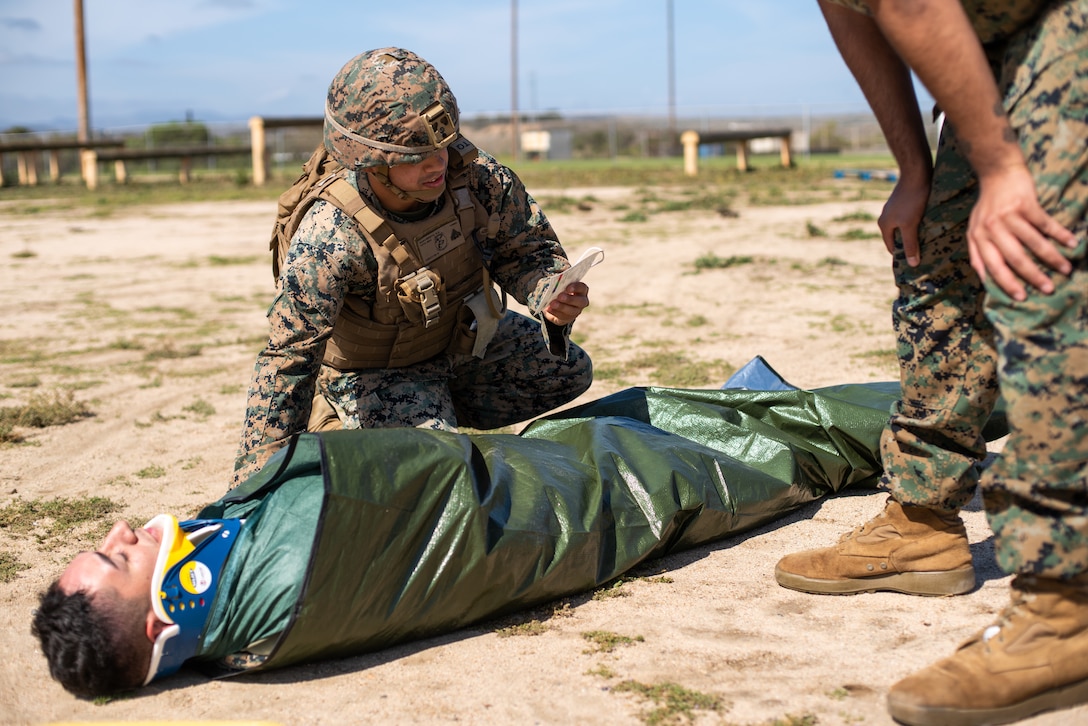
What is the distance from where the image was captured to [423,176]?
3.32m

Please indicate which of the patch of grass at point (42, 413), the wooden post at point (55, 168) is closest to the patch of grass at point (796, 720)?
the patch of grass at point (42, 413)

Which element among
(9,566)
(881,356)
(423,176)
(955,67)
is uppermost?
(955,67)

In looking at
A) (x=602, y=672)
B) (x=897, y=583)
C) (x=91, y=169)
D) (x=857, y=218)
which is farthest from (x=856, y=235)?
(x=91, y=169)

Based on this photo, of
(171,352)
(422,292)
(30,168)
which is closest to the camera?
(422,292)

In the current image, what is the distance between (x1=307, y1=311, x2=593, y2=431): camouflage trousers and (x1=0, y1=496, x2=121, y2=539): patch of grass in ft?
2.45

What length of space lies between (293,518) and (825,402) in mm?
1774

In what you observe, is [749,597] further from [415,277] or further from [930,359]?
[415,277]

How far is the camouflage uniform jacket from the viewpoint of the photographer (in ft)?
10.4

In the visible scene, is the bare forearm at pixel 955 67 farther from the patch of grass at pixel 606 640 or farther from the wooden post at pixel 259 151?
the wooden post at pixel 259 151

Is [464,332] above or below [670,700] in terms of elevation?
above

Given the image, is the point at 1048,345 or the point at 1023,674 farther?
the point at 1023,674

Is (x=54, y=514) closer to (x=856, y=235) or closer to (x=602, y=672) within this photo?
(x=602, y=672)

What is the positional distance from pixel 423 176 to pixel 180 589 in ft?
4.85

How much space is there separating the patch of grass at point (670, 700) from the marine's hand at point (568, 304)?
1404 millimetres
